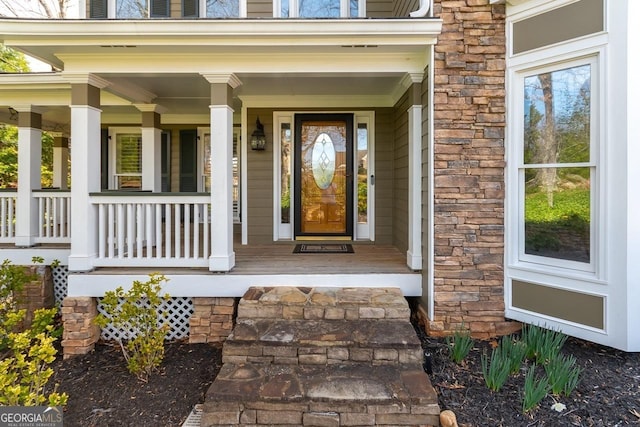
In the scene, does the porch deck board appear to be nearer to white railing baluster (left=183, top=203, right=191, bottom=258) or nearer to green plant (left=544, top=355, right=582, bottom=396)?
white railing baluster (left=183, top=203, right=191, bottom=258)

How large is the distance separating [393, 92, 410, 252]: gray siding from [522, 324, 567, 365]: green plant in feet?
5.75

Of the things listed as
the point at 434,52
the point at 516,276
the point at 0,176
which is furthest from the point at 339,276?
the point at 0,176

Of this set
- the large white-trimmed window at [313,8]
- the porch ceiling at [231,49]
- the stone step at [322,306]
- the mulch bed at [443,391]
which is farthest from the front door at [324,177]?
the mulch bed at [443,391]

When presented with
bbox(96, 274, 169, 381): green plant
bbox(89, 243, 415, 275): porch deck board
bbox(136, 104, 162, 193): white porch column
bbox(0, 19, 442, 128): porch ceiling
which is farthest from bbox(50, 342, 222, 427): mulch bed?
bbox(0, 19, 442, 128): porch ceiling

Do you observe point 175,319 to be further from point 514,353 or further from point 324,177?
point 514,353

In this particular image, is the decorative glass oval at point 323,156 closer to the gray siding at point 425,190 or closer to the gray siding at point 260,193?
the gray siding at point 260,193

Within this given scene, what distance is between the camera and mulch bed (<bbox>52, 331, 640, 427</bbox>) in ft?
7.81

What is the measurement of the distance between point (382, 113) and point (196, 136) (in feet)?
11.2

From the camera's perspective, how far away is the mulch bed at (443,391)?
93.7 inches

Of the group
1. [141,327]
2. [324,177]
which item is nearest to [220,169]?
[141,327]

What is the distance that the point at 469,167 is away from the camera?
3.45 metres

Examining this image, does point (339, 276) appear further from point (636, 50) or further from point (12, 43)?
point (12, 43)

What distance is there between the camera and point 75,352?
12.2ft

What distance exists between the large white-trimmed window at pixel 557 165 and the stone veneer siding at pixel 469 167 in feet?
0.60
